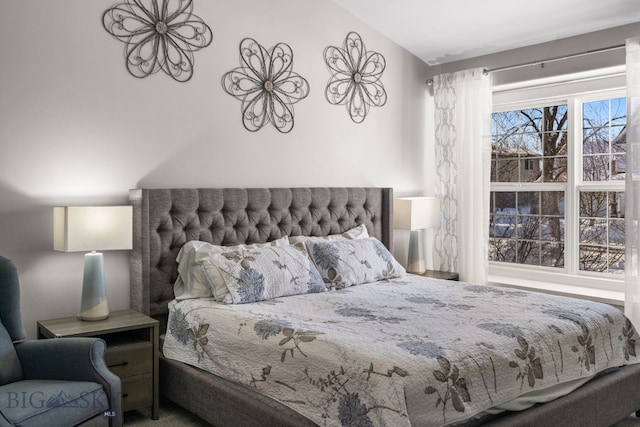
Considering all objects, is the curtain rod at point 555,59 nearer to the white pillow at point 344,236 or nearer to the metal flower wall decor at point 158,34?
the white pillow at point 344,236

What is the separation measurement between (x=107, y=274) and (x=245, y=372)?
117 cm

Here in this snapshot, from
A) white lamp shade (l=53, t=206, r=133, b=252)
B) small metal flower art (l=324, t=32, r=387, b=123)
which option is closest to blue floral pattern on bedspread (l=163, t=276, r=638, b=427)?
white lamp shade (l=53, t=206, r=133, b=252)

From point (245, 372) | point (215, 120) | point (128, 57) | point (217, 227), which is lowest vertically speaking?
point (245, 372)

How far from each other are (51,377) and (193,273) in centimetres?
103

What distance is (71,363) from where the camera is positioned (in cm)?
245

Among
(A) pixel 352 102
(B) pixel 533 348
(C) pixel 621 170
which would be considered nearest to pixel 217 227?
(A) pixel 352 102

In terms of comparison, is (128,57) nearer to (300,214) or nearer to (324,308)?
(300,214)

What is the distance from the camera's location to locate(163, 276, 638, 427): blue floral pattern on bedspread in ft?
6.82

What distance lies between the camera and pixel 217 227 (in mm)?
3646

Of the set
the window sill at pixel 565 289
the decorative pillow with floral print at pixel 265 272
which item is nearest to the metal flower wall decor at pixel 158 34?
the decorative pillow with floral print at pixel 265 272

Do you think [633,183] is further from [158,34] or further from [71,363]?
[71,363]

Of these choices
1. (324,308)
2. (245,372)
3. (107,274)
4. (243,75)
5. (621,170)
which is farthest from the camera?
(621,170)

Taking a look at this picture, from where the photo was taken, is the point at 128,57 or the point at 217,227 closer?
the point at 128,57

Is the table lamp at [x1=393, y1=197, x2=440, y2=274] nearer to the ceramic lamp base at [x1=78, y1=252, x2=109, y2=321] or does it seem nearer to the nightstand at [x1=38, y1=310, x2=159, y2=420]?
the nightstand at [x1=38, y1=310, x2=159, y2=420]
